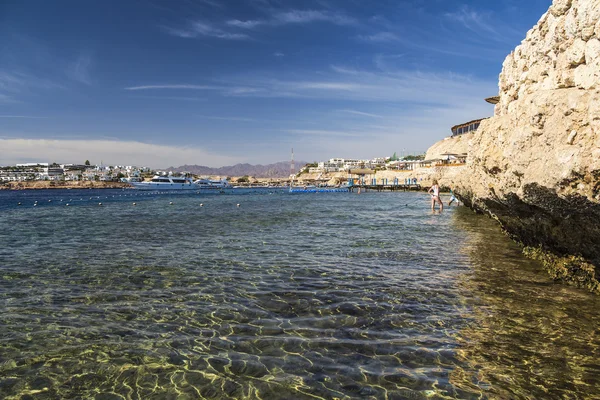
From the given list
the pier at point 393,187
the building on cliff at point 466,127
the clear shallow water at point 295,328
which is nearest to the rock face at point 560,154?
the clear shallow water at point 295,328

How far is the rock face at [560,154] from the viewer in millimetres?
→ 6844

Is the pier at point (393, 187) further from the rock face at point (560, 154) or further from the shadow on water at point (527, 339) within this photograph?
the shadow on water at point (527, 339)

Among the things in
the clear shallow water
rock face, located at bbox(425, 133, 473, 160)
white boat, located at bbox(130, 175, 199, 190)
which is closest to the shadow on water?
the clear shallow water

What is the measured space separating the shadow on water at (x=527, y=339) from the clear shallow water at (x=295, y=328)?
28 millimetres

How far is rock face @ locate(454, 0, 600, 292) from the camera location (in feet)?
22.5

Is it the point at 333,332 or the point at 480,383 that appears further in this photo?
the point at 333,332

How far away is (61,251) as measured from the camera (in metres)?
14.9

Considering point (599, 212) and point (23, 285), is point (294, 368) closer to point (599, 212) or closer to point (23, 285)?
point (599, 212)

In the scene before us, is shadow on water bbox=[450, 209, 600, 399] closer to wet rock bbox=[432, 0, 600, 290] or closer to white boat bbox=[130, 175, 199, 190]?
wet rock bbox=[432, 0, 600, 290]

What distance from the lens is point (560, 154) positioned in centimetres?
718

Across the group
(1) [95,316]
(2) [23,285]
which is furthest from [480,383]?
(2) [23,285]

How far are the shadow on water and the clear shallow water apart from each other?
28 mm

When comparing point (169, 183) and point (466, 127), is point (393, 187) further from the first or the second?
point (169, 183)

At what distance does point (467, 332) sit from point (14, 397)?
705 cm
